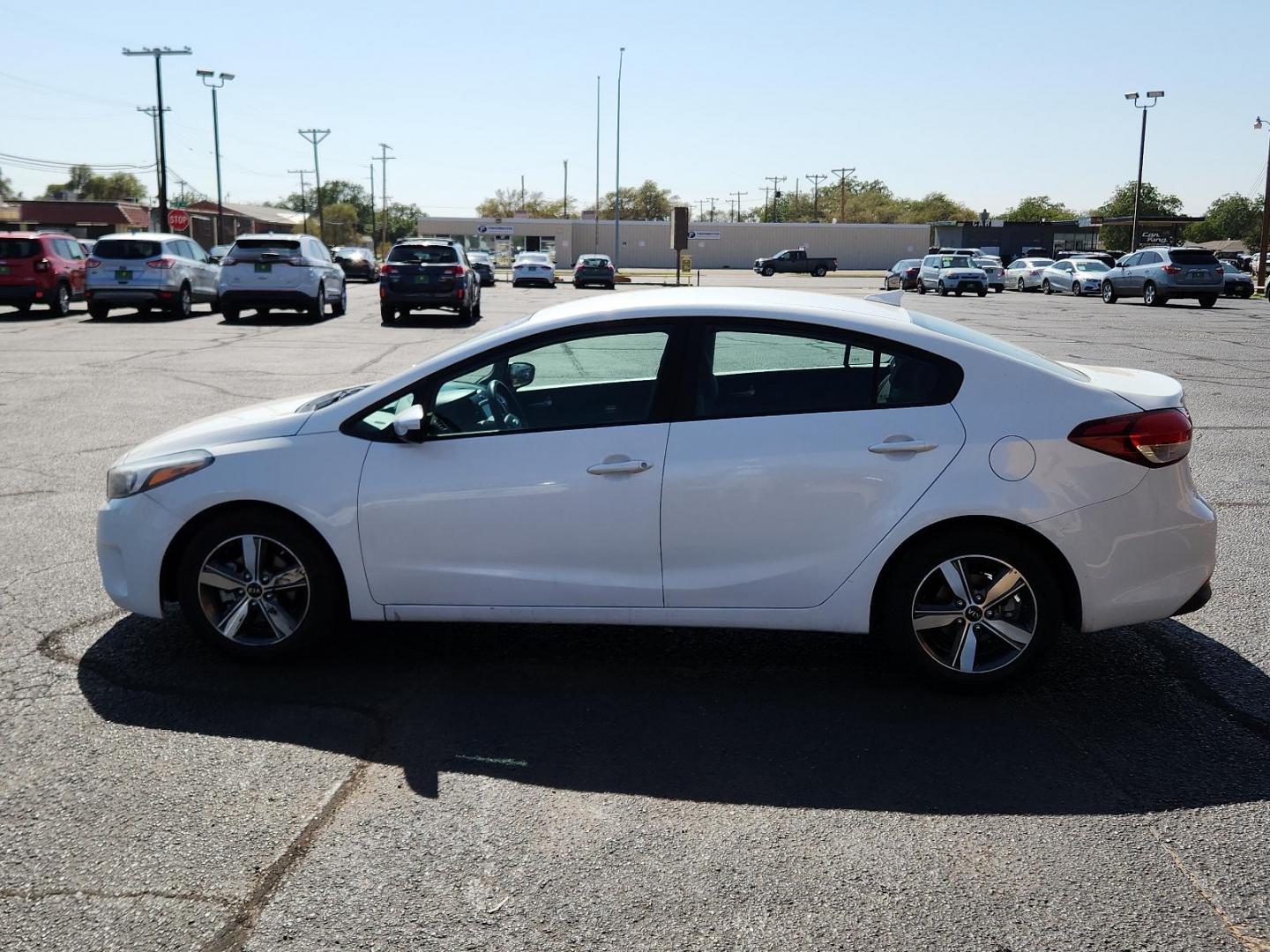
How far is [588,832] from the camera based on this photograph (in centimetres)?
353

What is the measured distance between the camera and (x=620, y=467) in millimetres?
4504

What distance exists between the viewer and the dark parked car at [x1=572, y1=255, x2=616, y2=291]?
48750 mm

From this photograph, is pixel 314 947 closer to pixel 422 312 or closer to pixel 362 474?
pixel 362 474

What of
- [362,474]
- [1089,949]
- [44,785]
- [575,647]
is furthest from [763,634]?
[44,785]

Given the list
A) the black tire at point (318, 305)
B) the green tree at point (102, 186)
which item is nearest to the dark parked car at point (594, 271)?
the black tire at point (318, 305)

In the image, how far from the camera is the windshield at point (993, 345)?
4.70m

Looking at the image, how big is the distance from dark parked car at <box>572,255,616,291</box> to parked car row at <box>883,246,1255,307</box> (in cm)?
1159

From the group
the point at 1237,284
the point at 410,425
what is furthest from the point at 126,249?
the point at 1237,284

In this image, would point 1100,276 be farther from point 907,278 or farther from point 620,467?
point 620,467

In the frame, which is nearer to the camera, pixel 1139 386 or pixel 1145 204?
pixel 1139 386

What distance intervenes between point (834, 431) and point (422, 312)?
87.5 feet

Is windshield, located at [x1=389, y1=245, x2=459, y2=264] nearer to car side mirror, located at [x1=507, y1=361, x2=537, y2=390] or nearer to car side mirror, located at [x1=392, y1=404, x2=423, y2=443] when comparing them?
car side mirror, located at [x1=507, y1=361, x2=537, y2=390]

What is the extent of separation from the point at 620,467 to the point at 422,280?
21418mm

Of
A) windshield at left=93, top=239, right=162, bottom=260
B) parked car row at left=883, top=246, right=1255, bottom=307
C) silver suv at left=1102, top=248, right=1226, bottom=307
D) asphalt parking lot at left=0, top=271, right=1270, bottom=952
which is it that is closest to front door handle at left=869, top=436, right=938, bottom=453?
asphalt parking lot at left=0, top=271, right=1270, bottom=952
